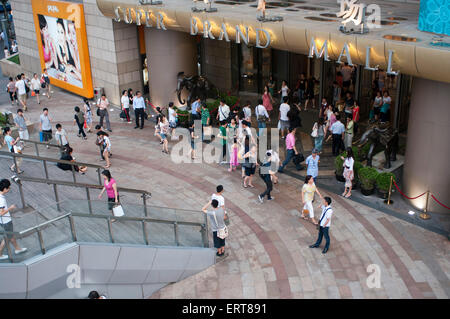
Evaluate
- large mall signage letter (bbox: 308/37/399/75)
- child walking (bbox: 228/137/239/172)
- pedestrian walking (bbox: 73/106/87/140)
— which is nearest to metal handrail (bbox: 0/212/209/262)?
child walking (bbox: 228/137/239/172)

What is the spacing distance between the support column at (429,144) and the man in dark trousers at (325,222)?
3280 millimetres

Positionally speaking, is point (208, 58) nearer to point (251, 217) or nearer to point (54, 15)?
point (54, 15)

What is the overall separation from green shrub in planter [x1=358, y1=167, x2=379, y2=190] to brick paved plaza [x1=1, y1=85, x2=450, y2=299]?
694 mm

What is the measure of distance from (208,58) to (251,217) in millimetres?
14078

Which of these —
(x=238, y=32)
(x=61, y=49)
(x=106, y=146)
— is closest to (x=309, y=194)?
(x=238, y=32)

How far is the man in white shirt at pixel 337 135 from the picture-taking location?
647 inches

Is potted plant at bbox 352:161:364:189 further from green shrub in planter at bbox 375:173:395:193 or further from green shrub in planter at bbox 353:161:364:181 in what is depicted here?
green shrub in planter at bbox 375:173:395:193

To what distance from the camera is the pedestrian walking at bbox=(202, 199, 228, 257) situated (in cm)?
1127

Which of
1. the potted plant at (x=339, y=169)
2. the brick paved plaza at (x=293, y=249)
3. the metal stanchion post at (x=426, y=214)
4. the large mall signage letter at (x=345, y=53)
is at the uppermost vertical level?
the large mall signage letter at (x=345, y=53)

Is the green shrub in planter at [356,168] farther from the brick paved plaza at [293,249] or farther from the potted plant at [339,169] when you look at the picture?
the brick paved plaza at [293,249]

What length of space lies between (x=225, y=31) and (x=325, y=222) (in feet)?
24.9

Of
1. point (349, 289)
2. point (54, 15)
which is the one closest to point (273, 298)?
point (349, 289)

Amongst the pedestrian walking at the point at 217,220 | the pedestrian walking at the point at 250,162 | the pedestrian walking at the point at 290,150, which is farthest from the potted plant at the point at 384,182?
the pedestrian walking at the point at 217,220

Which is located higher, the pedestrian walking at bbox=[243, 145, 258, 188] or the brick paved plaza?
the pedestrian walking at bbox=[243, 145, 258, 188]
